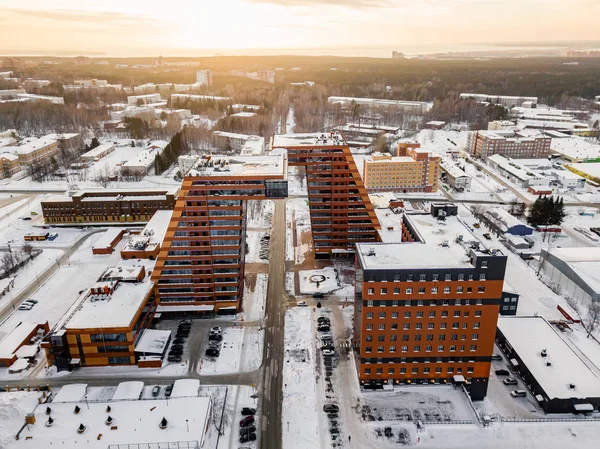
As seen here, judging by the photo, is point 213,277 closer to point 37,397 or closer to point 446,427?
point 37,397

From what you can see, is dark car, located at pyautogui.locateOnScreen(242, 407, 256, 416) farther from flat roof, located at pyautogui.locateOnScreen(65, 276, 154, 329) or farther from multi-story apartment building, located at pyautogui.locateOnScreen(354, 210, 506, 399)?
flat roof, located at pyautogui.locateOnScreen(65, 276, 154, 329)

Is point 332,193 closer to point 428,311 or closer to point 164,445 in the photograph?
point 428,311

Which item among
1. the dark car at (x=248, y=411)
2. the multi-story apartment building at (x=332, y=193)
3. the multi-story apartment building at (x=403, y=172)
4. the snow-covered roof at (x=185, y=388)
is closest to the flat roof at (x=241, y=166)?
the multi-story apartment building at (x=332, y=193)

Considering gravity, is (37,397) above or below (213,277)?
below

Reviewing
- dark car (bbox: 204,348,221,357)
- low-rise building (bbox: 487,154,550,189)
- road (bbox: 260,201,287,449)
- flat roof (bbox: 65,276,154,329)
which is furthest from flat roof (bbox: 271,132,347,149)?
low-rise building (bbox: 487,154,550,189)

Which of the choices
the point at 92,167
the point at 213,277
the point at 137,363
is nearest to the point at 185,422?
Result: the point at 137,363

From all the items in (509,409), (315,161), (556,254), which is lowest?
(509,409)
